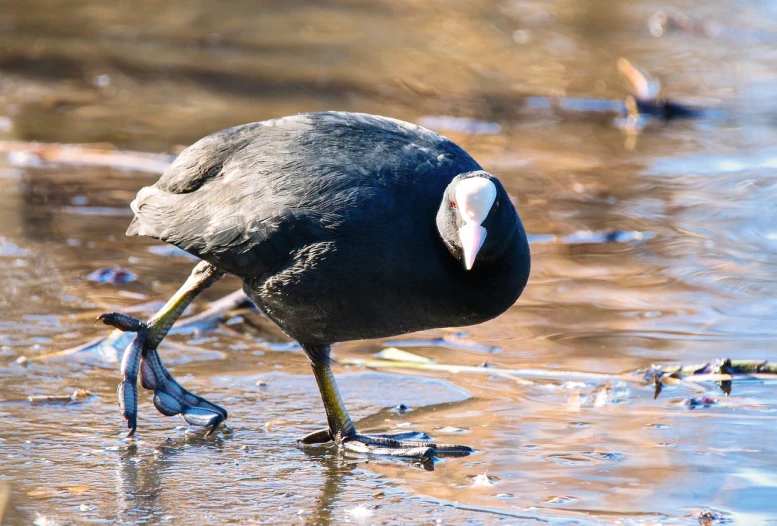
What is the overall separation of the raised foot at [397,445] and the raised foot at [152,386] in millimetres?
342

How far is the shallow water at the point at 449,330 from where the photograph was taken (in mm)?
3143

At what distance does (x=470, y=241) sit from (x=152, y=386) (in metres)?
1.31

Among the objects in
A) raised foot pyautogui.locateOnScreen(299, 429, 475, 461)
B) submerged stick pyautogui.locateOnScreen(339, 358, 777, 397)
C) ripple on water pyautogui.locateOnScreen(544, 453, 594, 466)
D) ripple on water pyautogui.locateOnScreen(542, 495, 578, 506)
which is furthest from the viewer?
submerged stick pyautogui.locateOnScreen(339, 358, 777, 397)

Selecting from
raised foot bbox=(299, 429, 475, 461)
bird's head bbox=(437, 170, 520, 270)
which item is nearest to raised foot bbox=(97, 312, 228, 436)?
raised foot bbox=(299, 429, 475, 461)

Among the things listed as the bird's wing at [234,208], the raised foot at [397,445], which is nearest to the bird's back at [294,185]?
the bird's wing at [234,208]

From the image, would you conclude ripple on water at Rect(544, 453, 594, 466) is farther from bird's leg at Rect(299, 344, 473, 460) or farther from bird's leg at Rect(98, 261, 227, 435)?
bird's leg at Rect(98, 261, 227, 435)

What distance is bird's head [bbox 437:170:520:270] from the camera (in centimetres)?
316

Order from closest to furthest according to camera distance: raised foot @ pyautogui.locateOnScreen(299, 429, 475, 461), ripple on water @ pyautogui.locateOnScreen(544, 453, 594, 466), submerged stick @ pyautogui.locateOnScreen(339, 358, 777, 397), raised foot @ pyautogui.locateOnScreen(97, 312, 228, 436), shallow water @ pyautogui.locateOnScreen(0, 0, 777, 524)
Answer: shallow water @ pyautogui.locateOnScreen(0, 0, 777, 524) → ripple on water @ pyautogui.locateOnScreen(544, 453, 594, 466) → raised foot @ pyautogui.locateOnScreen(299, 429, 475, 461) → raised foot @ pyautogui.locateOnScreen(97, 312, 228, 436) → submerged stick @ pyautogui.locateOnScreen(339, 358, 777, 397)

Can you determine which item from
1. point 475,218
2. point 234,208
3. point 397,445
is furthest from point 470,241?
point 234,208

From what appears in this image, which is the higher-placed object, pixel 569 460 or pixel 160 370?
pixel 569 460

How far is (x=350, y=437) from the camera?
3.57m

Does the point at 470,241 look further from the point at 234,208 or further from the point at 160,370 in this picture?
the point at 160,370

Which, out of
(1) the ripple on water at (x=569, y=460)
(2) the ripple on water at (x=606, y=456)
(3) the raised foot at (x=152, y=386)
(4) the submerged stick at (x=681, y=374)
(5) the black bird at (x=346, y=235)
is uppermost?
(5) the black bird at (x=346, y=235)

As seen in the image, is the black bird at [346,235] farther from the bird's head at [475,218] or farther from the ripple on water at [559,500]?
the ripple on water at [559,500]
